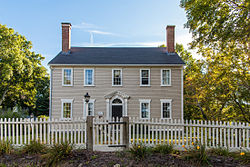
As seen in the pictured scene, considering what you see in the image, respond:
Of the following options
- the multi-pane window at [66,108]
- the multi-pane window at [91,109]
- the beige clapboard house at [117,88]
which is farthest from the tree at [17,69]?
the multi-pane window at [91,109]

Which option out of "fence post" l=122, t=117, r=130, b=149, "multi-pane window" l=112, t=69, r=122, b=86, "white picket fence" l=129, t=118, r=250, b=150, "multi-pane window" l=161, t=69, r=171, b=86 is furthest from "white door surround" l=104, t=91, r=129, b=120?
"fence post" l=122, t=117, r=130, b=149

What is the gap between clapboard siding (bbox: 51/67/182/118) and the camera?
13.9 m

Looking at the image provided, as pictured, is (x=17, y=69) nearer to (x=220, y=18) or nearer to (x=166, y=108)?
(x=166, y=108)

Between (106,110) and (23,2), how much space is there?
9.82m

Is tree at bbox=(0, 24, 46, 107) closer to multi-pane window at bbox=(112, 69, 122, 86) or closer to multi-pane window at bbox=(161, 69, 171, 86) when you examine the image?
multi-pane window at bbox=(112, 69, 122, 86)

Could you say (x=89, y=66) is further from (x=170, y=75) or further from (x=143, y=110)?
(x=170, y=75)

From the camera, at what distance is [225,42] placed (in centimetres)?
820

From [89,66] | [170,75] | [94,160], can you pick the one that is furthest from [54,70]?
[94,160]

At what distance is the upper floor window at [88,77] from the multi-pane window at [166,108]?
20.1 ft

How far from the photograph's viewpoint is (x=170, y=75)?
46.3 ft

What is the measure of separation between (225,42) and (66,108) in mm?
11934

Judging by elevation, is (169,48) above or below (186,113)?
above

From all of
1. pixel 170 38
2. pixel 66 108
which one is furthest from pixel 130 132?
pixel 170 38

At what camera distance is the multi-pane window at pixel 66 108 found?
13820 millimetres
